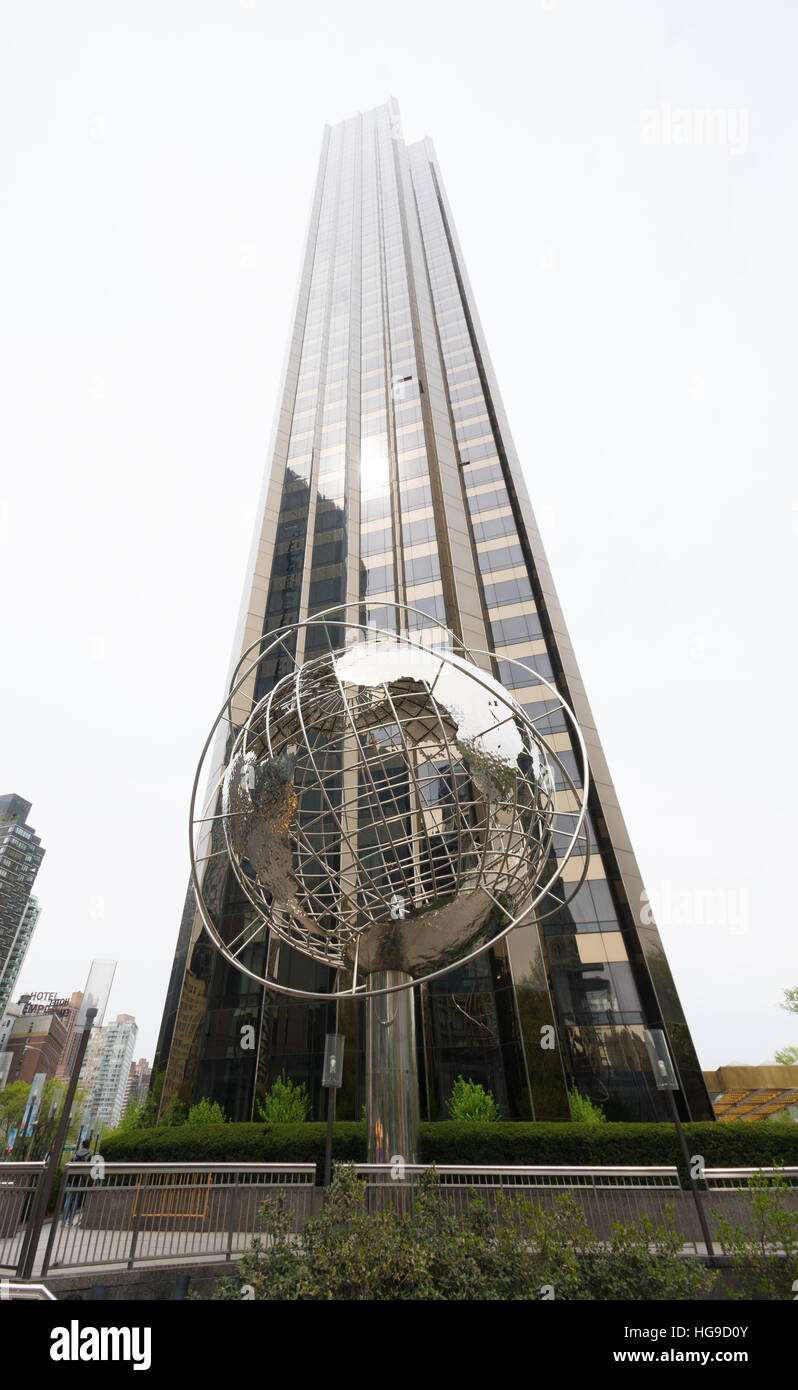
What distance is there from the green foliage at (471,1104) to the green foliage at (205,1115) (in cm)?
683

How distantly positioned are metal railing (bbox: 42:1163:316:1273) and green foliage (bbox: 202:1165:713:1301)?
1.92 metres

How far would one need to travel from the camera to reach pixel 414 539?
112ft

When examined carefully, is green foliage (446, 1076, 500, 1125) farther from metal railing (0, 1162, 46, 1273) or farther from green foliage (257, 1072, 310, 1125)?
metal railing (0, 1162, 46, 1273)

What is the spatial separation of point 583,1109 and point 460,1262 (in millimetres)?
16014

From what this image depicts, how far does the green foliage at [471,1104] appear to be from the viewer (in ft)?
58.9

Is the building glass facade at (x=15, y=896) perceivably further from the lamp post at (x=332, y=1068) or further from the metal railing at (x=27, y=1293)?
the metal railing at (x=27, y=1293)

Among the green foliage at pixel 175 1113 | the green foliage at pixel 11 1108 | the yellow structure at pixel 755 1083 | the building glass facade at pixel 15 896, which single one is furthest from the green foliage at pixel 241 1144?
the building glass facade at pixel 15 896

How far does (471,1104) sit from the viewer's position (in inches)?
717

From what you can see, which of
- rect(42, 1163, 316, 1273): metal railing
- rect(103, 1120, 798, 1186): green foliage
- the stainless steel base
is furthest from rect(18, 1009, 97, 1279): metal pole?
rect(103, 1120, 798, 1186): green foliage

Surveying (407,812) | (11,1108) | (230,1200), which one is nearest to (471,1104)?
(230,1200)

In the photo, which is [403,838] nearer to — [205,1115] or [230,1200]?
[230,1200]

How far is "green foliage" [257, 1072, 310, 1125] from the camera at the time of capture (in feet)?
59.3

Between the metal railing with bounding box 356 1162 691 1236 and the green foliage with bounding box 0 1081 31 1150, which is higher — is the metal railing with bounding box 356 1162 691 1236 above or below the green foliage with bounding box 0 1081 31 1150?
below
